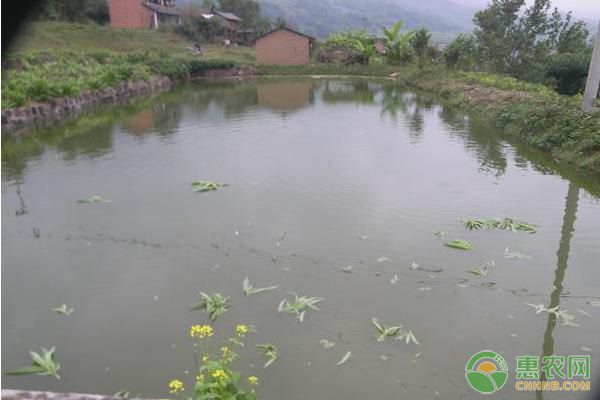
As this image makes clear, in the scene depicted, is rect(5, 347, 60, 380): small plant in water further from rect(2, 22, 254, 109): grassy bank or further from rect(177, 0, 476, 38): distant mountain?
rect(177, 0, 476, 38): distant mountain

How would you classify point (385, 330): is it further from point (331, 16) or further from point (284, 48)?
point (331, 16)

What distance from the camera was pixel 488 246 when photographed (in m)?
4.87

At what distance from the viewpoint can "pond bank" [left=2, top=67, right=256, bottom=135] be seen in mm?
10586

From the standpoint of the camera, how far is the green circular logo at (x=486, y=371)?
9.63 feet

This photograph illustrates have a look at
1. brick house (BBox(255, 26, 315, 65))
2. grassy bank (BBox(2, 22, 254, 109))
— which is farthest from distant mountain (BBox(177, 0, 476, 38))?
brick house (BBox(255, 26, 315, 65))

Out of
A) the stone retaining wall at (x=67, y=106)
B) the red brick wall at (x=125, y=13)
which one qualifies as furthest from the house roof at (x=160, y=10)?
the stone retaining wall at (x=67, y=106)

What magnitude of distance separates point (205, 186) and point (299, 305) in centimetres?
347

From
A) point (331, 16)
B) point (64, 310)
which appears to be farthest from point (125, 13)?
point (331, 16)

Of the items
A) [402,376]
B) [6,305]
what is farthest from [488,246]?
[6,305]

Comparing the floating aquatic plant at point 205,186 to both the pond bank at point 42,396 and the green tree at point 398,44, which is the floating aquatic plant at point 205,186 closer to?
the pond bank at point 42,396

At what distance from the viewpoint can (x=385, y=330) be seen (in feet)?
11.2

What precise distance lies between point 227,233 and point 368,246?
61.2 inches

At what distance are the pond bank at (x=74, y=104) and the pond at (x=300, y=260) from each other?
1.25 metres

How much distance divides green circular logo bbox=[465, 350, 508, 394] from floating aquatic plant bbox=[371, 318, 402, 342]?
0.53 m
